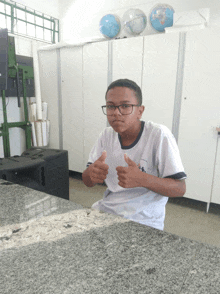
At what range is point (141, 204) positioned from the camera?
3.11 ft

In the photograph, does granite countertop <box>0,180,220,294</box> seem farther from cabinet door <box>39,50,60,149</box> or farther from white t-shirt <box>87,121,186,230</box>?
cabinet door <box>39,50,60,149</box>

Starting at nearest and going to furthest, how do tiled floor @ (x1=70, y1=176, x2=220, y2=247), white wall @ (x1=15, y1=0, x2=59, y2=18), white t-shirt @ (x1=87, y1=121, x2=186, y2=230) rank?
white t-shirt @ (x1=87, y1=121, x2=186, y2=230) → tiled floor @ (x1=70, y1=176, x2=220, y2=247) → white wall @ (x1=15, y1=0, x2=59, y2=18)

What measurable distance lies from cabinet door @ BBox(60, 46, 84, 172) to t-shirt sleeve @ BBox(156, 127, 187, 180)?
224 cm

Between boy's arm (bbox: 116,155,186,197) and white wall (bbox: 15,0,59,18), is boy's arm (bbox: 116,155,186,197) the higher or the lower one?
the lower one

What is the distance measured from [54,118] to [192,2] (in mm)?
2296

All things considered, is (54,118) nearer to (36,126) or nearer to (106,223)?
(36,126)

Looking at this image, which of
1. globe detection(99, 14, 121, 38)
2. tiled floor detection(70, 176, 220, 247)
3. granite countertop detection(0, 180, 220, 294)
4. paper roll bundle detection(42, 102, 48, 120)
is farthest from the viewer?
paper roll bundle detection(42, 102, 48, 120)

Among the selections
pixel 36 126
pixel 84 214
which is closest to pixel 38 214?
pixel 84 214

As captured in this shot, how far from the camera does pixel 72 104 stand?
10.3 feet

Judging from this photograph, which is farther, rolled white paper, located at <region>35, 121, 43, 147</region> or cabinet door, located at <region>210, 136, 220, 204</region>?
rolled white paper, located at <region>35, 121, 43, 147</region>

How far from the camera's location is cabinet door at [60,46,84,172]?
3021mm

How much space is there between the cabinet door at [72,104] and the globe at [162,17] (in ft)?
3.18

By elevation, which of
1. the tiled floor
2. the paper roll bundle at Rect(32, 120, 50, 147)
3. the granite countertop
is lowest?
the tiled floor

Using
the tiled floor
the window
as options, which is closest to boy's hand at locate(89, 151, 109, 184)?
the tiled floor
